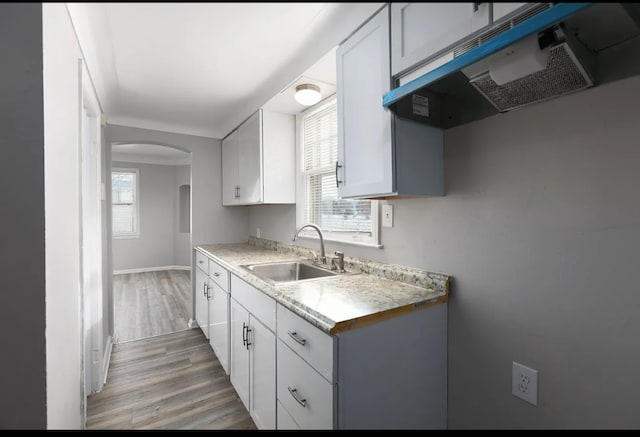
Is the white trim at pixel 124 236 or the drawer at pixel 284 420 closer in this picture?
the drawer at pixel 284 420

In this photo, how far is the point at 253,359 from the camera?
1.63m

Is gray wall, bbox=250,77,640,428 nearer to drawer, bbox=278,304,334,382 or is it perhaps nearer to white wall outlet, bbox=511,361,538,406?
white wall outlet, bbox=511,361,538,406

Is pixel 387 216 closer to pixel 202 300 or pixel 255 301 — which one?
pixel 255 301

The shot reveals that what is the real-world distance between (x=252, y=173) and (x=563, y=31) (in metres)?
2.18

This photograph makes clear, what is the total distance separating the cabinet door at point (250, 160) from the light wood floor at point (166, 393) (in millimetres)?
1412

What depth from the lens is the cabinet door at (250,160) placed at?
93.4 inches

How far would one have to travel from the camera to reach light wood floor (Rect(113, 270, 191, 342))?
3.09m

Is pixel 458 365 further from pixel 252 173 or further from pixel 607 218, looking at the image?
pixel 252 173

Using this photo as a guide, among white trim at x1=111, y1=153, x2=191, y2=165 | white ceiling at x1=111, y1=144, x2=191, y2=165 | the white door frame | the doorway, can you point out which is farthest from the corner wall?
white trim at x1=111, y1=153, x2=191, y2=165

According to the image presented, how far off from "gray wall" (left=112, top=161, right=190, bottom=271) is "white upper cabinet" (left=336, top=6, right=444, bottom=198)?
5534 millimetres

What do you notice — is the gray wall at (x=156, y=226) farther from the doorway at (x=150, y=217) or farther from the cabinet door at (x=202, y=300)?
the cabinet door at (x=202, y=300)

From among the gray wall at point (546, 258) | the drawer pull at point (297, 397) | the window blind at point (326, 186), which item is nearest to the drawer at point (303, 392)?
the drawer pull at point (297, 397)

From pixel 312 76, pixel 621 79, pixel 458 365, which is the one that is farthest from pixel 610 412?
pixel 312 76

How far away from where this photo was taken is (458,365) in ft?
4.03
